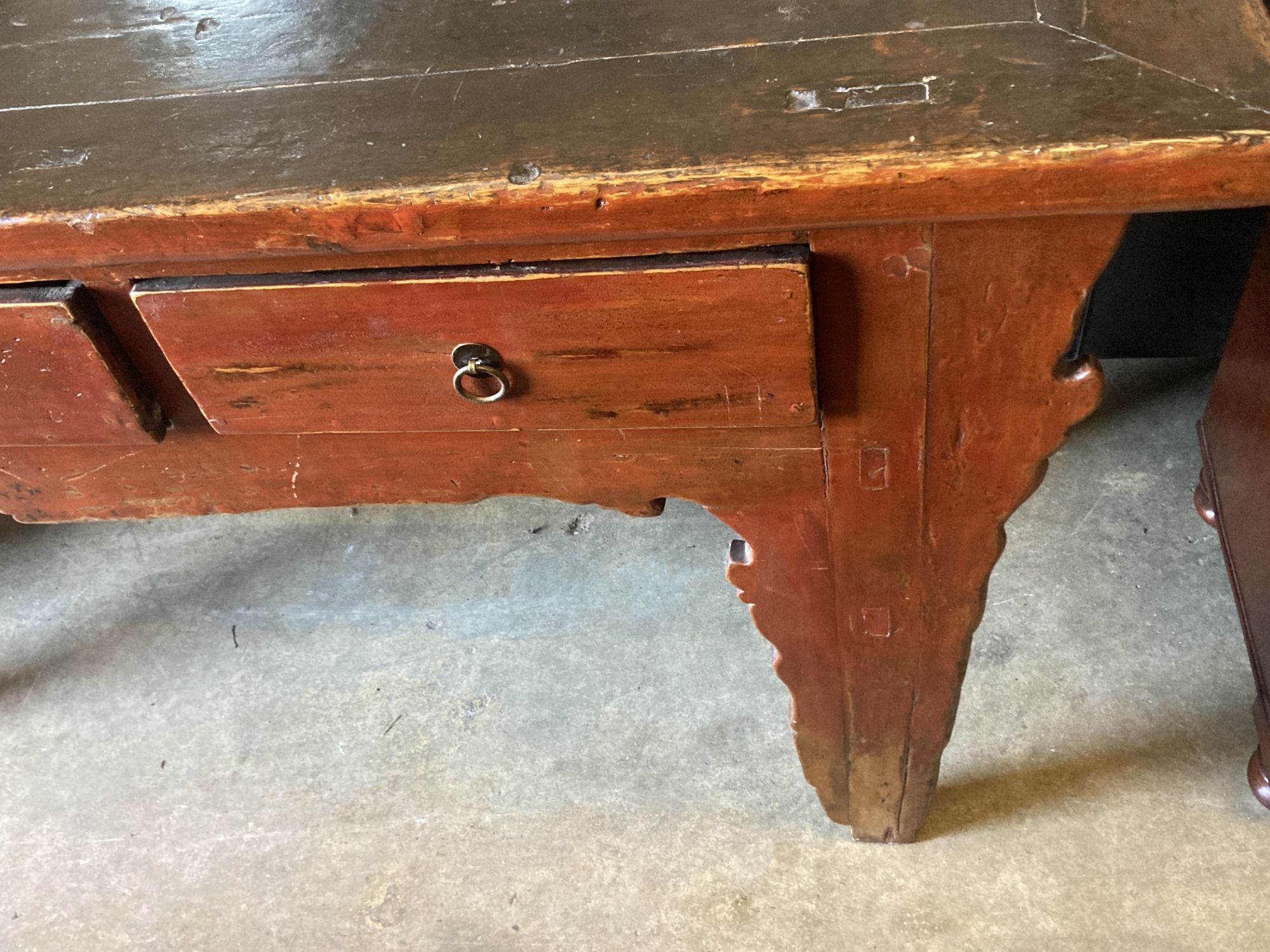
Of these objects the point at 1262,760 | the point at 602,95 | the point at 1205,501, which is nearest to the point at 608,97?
the point at 602,95

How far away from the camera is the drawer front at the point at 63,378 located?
642 mm

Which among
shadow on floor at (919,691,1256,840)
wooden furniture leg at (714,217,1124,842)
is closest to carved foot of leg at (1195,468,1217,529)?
shadow on floor at (919,691,1256,840)

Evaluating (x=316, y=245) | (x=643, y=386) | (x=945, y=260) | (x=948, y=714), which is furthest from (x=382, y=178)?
(x=948, y=714)

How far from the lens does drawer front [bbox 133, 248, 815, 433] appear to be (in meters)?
0.59

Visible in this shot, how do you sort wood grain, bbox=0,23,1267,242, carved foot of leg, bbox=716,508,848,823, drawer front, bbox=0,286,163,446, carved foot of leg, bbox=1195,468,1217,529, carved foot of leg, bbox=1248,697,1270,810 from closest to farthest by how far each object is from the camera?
wood grain, bbox=0,23,1267,242, drawer front, bbox=0,286,163,446, carved foot of leg, bbox=716,508,848,823, carved foot of leg, bbox=1248,697,1270,810, carved foot of leg, bbox=1195,468,1217,529

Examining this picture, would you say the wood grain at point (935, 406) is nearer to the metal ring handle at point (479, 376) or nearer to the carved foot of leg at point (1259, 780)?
the metal ring handle at point (479, 376)

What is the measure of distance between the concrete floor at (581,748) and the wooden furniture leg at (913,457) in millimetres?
259

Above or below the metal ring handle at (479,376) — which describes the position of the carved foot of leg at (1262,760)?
below

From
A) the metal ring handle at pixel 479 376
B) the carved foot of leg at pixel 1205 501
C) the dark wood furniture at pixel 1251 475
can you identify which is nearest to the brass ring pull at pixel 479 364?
the metal ring handle at pixel 479 376

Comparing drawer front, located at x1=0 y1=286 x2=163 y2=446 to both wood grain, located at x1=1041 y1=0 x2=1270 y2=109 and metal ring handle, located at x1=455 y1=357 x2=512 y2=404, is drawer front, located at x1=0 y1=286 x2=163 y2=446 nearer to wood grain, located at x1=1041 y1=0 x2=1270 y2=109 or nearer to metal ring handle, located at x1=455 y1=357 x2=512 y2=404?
metal ring handle, located at x1=455 y1=357 x2=512 y2=404

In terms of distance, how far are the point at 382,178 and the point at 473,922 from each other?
86 centimetres

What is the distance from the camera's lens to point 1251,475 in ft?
3.81

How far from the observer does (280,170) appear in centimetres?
60

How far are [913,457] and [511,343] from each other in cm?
28
